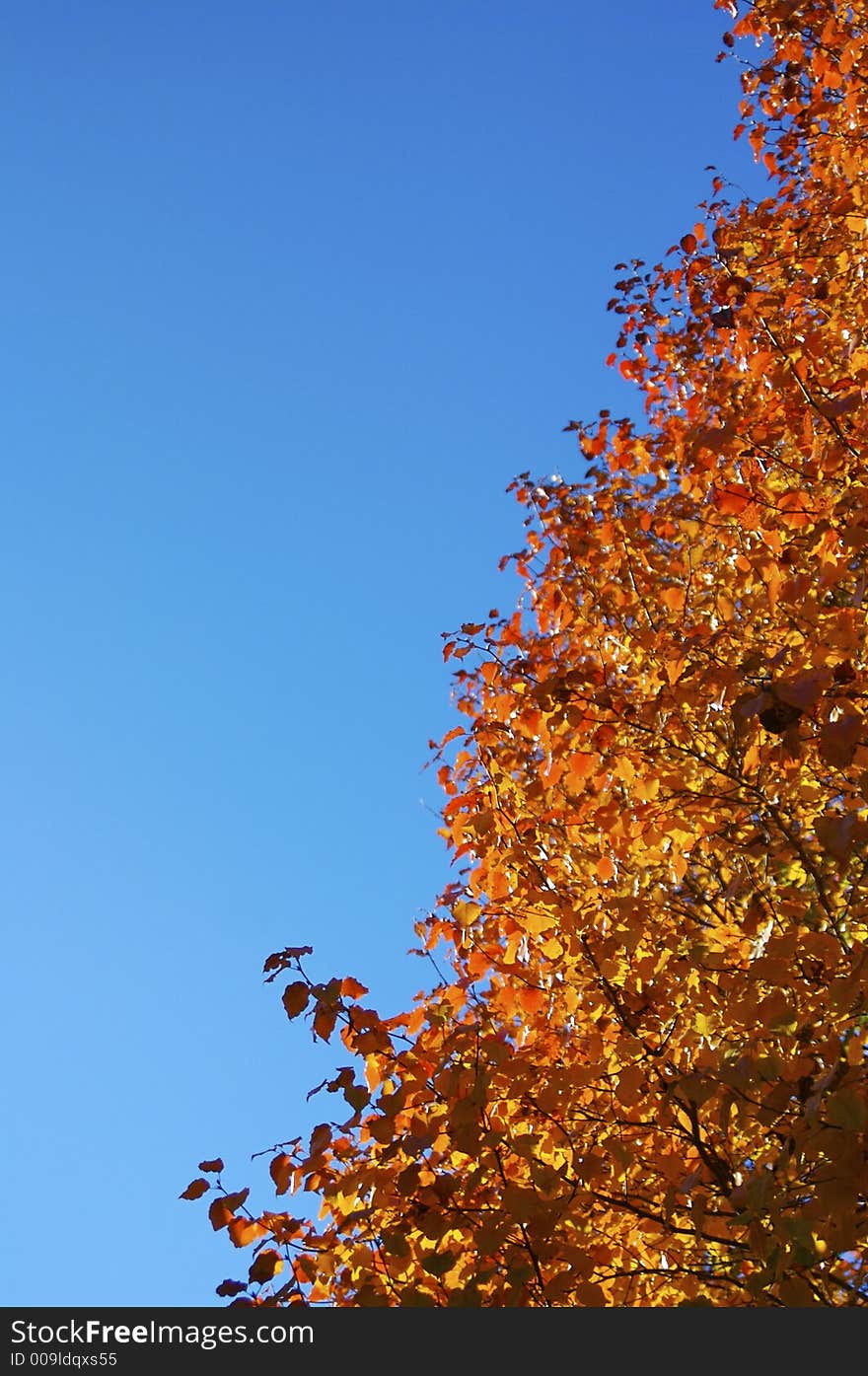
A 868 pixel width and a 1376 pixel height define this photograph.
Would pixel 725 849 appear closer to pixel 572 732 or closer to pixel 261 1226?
pixel 572 732

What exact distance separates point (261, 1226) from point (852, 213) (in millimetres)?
8873

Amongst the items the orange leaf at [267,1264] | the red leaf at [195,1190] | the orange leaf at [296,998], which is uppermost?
the orange leaf at [296,998]

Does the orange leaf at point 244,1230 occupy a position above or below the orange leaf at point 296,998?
below

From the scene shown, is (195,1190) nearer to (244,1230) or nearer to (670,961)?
(244,1230)

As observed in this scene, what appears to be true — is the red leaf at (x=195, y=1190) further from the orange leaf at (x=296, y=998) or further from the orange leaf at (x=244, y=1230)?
the orange leaf at (x=296, y=998)

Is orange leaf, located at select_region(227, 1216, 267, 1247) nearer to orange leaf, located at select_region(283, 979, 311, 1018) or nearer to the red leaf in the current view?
the red leaf

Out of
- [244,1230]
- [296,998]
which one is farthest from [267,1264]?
[296,998]

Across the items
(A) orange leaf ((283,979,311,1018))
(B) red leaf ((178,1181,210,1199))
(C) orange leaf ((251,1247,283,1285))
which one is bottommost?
(C) orange leaf ((251,1247,283,1285))

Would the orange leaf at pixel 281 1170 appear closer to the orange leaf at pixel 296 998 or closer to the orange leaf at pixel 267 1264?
the orange leaf at pixel 267 1264

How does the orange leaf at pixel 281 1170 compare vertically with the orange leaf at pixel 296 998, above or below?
below

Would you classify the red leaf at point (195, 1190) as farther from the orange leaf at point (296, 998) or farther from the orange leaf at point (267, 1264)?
the orange leaf at point (296, 998)

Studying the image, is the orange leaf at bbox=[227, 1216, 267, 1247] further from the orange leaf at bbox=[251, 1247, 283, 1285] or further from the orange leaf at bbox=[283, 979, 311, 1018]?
the orange leaf at bbox=[283, 979, 311, 1018]

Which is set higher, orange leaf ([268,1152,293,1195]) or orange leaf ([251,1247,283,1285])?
orange leaf ([268,1152,293,1195])

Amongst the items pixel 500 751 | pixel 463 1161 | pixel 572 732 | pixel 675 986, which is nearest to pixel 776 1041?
pixel 675 986
